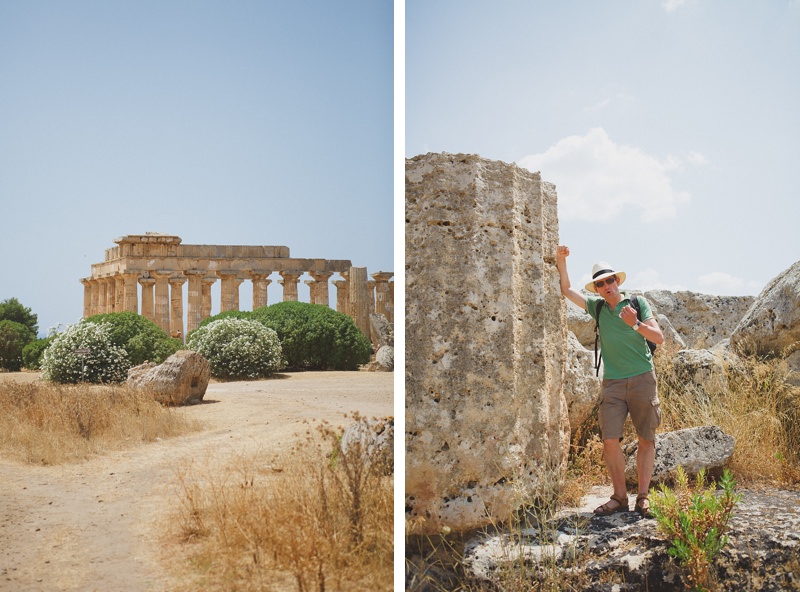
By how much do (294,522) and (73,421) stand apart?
96 cm

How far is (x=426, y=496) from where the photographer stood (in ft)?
11.7

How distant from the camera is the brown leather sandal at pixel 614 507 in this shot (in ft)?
12.8

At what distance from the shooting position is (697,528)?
3375 mm

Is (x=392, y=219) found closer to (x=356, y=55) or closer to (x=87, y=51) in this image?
(x=356, y=55)

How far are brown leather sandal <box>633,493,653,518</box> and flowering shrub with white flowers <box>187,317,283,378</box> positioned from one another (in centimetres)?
228

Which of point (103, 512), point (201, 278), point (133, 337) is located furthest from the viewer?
point (201, 278)

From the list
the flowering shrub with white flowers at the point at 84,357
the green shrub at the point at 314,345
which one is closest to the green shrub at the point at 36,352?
the flowering shrub with white flowers at the point at 84,357

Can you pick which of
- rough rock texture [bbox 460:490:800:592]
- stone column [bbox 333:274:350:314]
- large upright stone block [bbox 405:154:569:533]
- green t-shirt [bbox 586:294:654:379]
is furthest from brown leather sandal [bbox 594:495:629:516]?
stone column [bbox 333:274:350:314]

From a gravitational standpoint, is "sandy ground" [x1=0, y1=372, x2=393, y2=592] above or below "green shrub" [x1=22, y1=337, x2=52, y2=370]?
below

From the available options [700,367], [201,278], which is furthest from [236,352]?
[201,278]

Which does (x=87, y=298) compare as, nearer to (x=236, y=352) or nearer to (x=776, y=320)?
(x=236, y=352)

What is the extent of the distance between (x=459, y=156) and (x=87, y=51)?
6.39ft

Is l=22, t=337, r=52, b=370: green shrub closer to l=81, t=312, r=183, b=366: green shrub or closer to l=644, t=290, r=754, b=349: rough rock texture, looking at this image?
l=81, t=312, r=183, b=366: green shrub

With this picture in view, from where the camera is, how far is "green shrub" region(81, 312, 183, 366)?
291 centimetres
